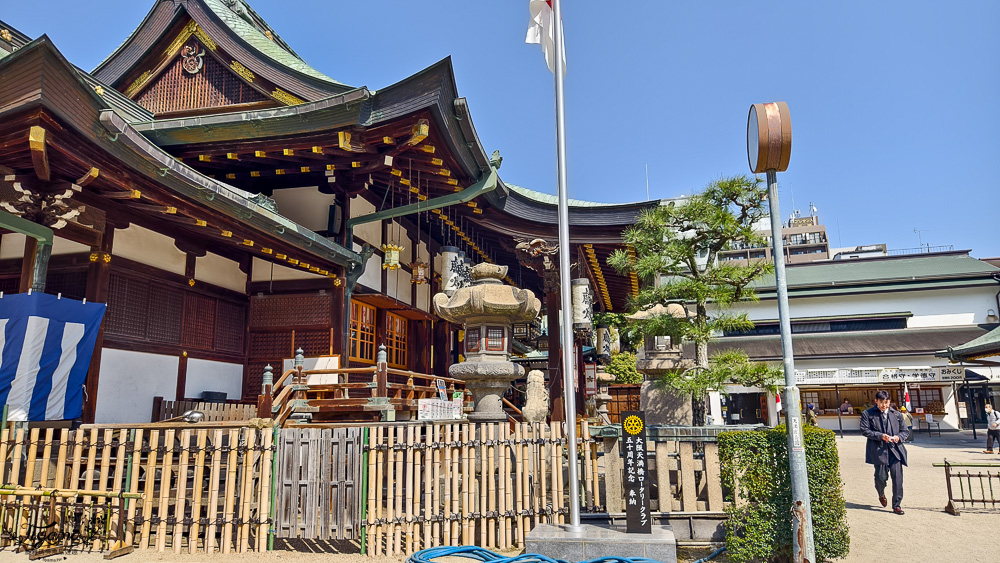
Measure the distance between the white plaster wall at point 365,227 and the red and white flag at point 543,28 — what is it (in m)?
6.19

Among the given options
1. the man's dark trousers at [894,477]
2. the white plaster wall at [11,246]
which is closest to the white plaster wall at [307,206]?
the white plaster wall at [11,246]

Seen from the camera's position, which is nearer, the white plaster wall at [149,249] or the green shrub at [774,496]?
the green shrub at [774,496]

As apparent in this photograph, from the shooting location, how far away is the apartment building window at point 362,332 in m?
12.5

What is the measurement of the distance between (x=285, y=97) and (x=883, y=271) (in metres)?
37.0

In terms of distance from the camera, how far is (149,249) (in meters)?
9.61

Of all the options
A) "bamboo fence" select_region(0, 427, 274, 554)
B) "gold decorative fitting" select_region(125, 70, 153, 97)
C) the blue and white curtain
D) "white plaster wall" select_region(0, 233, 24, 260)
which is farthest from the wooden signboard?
"gold decorative fitting" select_region(125, 70, 153, 97)

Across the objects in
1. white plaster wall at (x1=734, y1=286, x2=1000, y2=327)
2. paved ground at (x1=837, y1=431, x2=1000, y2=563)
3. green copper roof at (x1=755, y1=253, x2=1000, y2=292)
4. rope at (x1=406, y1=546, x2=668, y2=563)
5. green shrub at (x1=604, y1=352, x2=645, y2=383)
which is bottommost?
paved ground at (x1=837, y1=431, x2=1000, y2=563)

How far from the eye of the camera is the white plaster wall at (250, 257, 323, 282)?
11695 mm

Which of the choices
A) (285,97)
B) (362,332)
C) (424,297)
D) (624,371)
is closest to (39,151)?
(285,97)

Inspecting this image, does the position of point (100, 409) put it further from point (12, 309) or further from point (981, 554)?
point (981, 554)

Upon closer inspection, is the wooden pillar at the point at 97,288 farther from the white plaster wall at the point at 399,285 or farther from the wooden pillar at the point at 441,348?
the wooden pillar at the point at 441,348

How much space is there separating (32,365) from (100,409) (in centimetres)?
149

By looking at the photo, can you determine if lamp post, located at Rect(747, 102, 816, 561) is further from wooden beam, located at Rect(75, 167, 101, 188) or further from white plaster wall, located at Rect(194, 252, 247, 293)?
white plaster wall, located at Rect(194, 252, 247, 293)

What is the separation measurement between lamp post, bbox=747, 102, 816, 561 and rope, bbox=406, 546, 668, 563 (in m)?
1.03
